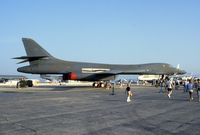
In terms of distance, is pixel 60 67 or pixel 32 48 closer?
pixel 32 48

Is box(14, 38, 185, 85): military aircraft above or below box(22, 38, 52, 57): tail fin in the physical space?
below

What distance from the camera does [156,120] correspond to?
1298 cm

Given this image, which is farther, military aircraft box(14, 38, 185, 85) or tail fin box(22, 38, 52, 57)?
tail fin box(22, 38, 52, 57)

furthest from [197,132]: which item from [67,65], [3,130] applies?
[67,65]

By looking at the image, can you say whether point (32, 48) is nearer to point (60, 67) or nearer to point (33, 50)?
point (33, 50)

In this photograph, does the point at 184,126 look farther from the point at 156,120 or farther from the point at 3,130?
the point at 3,130

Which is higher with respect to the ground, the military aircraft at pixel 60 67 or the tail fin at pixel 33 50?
the tail fin at pixel 33 50

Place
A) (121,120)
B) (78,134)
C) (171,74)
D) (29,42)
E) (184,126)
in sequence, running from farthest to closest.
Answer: (171,74)
(29,42)
(121,120)
(184,126)
(78,134)

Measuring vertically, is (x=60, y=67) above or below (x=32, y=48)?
below

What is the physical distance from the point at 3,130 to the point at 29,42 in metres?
40.0

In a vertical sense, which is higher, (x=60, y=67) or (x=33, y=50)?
(x=33, y=50)

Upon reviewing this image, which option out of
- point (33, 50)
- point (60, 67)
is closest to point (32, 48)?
point (33, 50)

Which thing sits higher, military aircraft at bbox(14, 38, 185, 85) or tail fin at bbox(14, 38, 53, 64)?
tail fin at bbox(14, 38, 53, 64)

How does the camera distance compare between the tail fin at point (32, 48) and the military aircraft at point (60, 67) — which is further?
the tail fin at point (32, 48)
